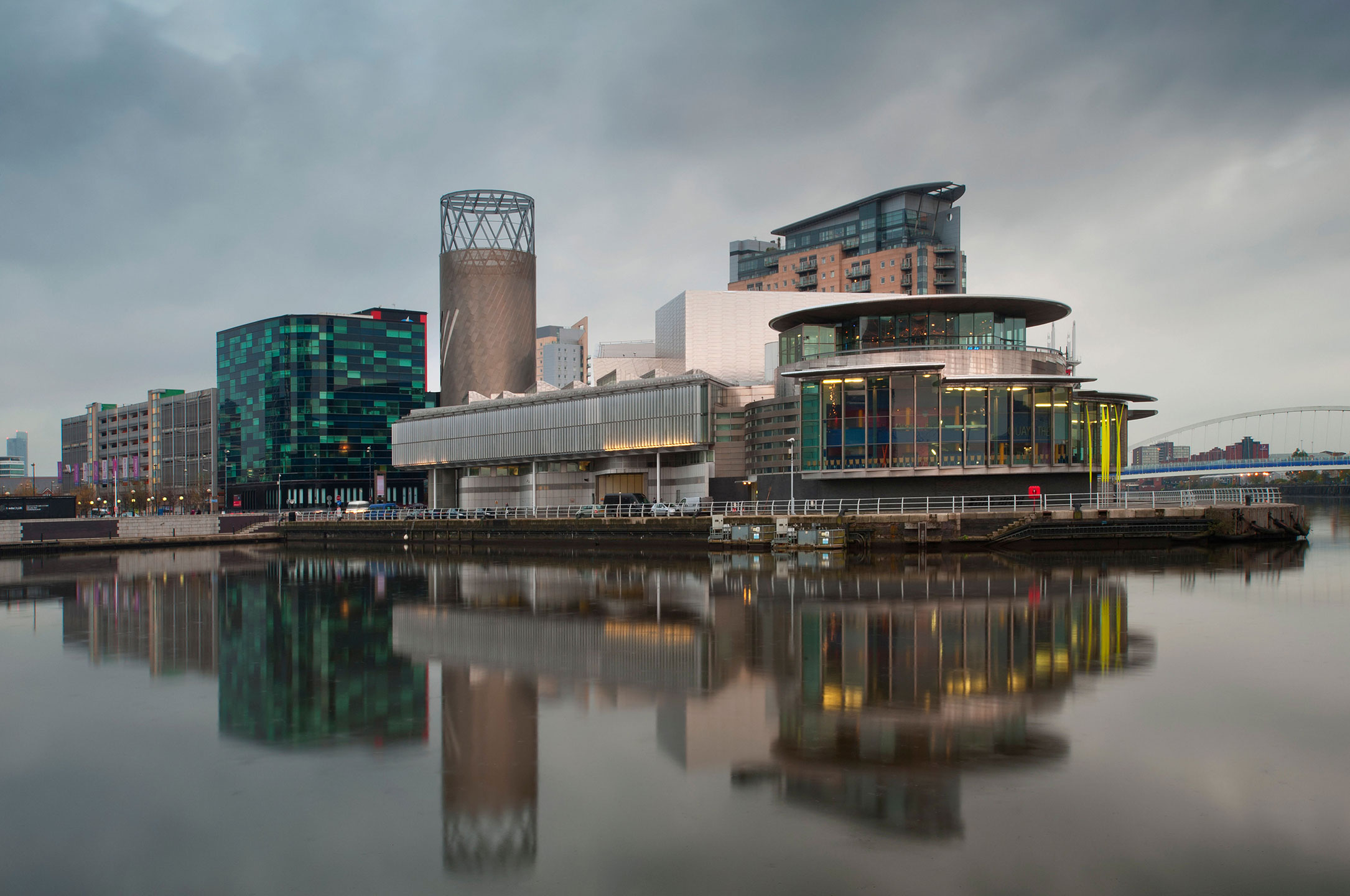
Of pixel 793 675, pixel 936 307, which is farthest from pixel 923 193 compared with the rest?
pixel 793 675

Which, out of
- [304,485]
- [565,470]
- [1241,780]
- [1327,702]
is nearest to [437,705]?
[1241,780]

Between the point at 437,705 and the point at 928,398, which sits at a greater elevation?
the point at 928,398

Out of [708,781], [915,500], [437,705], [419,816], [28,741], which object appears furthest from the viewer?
[915,500]

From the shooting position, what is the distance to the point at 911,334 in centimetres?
6856

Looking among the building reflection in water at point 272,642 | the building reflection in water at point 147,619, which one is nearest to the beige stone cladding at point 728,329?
the building reflection in water at point 272,642

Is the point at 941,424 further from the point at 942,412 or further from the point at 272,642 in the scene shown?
the point at 272,642

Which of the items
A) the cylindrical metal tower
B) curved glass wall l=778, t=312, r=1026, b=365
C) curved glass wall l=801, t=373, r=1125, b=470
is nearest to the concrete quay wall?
curved glass wall l=801, t=373, r=1125, b=470

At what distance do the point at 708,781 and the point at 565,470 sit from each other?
8223cm

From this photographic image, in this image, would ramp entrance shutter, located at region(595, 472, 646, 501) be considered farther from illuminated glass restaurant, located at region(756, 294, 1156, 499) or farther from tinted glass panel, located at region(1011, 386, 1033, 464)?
tinted glass panel, located at region(1011, 386, 1033, 464)

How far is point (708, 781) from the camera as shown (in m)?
13.9

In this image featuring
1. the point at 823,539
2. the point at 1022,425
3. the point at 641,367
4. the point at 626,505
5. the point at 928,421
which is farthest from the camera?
the point at 641,367

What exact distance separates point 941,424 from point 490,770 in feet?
170

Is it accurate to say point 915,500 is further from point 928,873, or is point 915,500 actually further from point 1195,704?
point 928,873

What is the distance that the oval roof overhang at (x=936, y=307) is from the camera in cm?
6725
